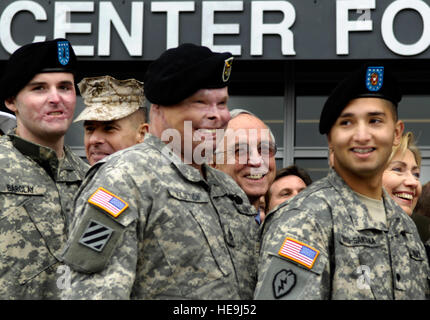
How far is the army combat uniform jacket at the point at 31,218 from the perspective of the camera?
123 inches

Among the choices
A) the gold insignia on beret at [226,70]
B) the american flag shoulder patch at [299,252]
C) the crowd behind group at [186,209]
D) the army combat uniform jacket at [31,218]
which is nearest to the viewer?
the crowd behind group at [186,209]

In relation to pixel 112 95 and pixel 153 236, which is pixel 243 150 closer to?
pixel 112 95

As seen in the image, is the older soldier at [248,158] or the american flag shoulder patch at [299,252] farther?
the older soldier at [248,158]

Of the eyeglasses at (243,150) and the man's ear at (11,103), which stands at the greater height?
the man's ear at (11,103)

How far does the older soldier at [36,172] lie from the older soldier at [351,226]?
3.11 feet

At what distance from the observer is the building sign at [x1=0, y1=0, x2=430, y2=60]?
25.1 feet

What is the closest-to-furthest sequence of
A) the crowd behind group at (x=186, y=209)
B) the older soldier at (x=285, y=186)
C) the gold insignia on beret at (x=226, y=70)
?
1. the crowd behind group at (x=186, y=209)
2. the gold insignia on beret at (x=226, y=70)
3. the older soldier at (x=285, y=186)

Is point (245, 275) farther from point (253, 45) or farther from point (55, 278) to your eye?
point (253, 45)

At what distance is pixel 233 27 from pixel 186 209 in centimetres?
→ 532

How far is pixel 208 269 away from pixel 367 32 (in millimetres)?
5565

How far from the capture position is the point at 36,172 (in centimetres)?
330

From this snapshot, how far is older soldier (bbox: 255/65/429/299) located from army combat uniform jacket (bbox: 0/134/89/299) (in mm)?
927

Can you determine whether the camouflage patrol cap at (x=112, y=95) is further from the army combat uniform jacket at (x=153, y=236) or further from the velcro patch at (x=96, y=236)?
the velcro patch at (x=96, y=236)

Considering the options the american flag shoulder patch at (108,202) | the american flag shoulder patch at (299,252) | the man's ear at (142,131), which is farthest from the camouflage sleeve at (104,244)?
the man's ear at (142,131)
